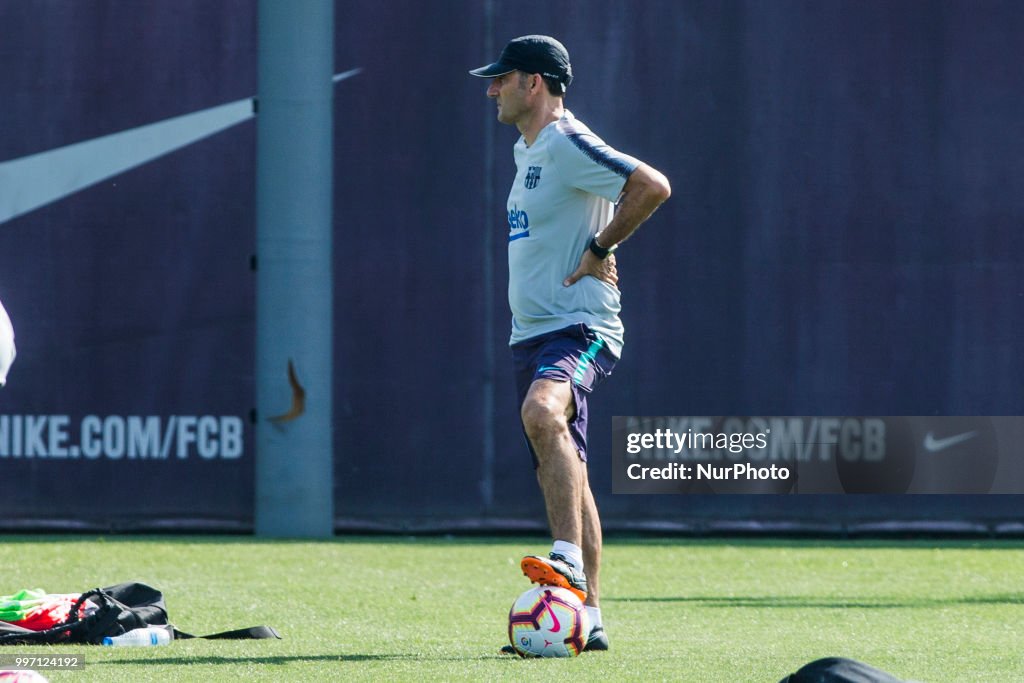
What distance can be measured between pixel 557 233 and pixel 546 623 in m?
1.37

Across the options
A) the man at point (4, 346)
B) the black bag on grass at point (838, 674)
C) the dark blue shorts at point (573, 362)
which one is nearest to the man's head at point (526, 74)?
the dark blue shorts at point (573, 362)

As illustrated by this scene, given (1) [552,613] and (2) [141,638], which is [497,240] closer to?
(2) [141,638]

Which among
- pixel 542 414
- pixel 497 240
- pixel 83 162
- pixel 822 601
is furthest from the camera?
pixel 83 162

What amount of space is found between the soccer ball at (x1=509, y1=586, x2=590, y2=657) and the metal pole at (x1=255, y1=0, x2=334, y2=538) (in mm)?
4308

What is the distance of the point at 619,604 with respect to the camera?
684 centimetres

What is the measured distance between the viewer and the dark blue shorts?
17.5 ft

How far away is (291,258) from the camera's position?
9.06 metres

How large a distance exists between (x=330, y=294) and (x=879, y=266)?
3218mm

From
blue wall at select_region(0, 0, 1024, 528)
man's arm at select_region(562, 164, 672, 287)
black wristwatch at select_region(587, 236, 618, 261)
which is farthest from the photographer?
blue wall at select_region(0, 0, 1024, 528)

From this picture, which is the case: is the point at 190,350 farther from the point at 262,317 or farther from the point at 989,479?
the point at 989,479

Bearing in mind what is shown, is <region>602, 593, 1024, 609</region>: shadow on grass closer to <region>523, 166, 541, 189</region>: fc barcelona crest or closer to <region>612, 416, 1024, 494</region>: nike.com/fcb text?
<region>612, 416, 1024, 494</region>: nike.com/fcb text

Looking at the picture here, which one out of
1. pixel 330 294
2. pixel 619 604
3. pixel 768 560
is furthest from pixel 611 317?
pixel 330 294

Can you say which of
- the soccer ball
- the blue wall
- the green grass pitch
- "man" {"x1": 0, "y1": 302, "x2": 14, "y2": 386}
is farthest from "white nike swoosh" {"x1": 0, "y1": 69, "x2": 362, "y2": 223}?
"man" {"x1": 0, "y1": 302, "x2": 14, "y2": 386}

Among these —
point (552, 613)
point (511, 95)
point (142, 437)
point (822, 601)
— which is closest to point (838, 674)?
point (552, 613)
